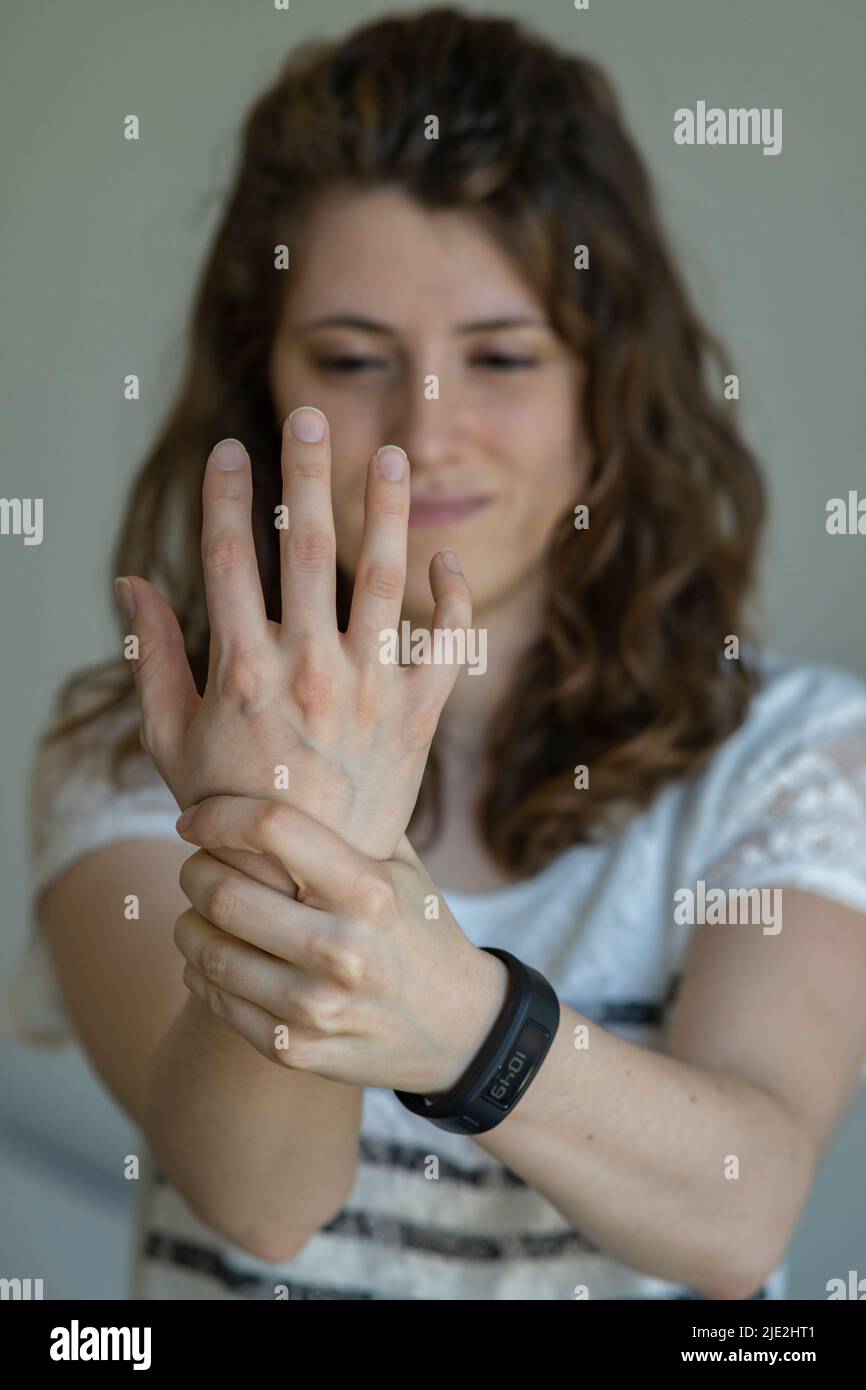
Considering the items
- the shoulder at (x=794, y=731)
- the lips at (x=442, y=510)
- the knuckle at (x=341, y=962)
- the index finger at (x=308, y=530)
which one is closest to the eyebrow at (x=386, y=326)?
the lips at (x=442, y=510)

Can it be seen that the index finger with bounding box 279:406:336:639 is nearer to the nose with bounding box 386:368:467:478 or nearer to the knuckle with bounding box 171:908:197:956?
the knuckle with bounding box 171:908:197:956

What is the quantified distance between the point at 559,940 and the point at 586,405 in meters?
0.38

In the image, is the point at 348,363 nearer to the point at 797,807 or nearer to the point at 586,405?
the point at 586,405

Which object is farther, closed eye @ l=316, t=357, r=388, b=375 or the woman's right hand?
closed eye @ l=316, t=357, r=388, b=375

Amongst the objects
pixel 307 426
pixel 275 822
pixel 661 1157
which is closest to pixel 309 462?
pixel 307 426

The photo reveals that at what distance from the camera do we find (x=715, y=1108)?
645 mm

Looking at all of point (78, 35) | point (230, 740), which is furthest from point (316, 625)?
point (78, 35)

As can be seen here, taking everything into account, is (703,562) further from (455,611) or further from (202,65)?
(202,65)

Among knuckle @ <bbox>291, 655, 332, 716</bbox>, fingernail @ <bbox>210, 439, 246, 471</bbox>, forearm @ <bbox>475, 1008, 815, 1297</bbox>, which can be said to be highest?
fingernail @ <bbox>210, 439, 246, 471</bbox>

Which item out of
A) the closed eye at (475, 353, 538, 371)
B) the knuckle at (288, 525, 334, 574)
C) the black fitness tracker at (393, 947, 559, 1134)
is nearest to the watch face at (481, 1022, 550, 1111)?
the black fitness tracker at (393, 947, 559, 1134)

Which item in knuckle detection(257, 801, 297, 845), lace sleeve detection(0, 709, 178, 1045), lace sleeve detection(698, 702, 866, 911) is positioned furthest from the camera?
lace sleeve detection(0, 709, 178, 1045)

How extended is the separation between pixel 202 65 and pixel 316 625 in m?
1.24

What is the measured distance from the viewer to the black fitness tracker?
0.53m

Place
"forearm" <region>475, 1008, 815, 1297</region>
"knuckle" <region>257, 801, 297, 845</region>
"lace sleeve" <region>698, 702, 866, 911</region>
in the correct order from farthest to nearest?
1. "lace sleeve" <region>698, 702, 866, 911</region>
2. "forearm" <region>475, 1008, 815, 1297</region>
3. "knuckle" <region>257, 801, 297, 845</region>
